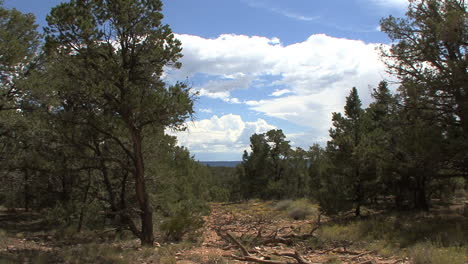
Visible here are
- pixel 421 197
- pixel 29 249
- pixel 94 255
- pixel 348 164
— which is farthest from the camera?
pixel 421 197

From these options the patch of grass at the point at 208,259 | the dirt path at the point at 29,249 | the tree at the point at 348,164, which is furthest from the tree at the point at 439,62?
the dirt path at the point at 29,249

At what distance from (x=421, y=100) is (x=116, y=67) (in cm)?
1291

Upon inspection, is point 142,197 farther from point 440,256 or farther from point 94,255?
point 440,256

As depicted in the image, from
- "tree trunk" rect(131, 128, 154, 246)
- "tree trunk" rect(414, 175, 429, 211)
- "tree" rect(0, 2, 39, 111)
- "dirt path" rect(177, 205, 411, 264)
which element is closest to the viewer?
"dirt path" rect(177, 205, 411, 264)

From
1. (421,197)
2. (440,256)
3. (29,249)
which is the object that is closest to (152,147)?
(29,249)

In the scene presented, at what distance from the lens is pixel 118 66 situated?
1106 cm

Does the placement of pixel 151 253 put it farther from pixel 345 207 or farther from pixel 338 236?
pixel 345 207

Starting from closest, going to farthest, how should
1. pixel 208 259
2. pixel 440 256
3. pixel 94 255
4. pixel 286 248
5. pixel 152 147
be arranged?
1. pixel 440 256
2. pixel 208 259
3. pixel 94 255
4. pixel 286 248
5. pixel 152 147

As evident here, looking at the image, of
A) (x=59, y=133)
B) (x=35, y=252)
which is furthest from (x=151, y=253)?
(x=59, y=133)

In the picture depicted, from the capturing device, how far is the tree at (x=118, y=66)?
10.6 metres

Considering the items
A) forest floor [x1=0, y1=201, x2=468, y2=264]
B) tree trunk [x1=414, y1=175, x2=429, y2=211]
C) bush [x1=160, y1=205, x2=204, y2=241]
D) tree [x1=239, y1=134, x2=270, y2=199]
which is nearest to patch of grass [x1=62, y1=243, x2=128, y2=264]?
forest floor [x1=0, y1=201, x2=468, y2=264]

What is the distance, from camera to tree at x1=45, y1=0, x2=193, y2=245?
34.9 feet

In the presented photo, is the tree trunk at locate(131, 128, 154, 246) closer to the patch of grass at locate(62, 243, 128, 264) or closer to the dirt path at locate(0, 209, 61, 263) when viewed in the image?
the patch of grass at locate(62, 243, 128, 264)

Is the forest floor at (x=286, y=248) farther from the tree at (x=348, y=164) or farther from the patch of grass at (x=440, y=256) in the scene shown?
the tree at (x=348, y=164)
